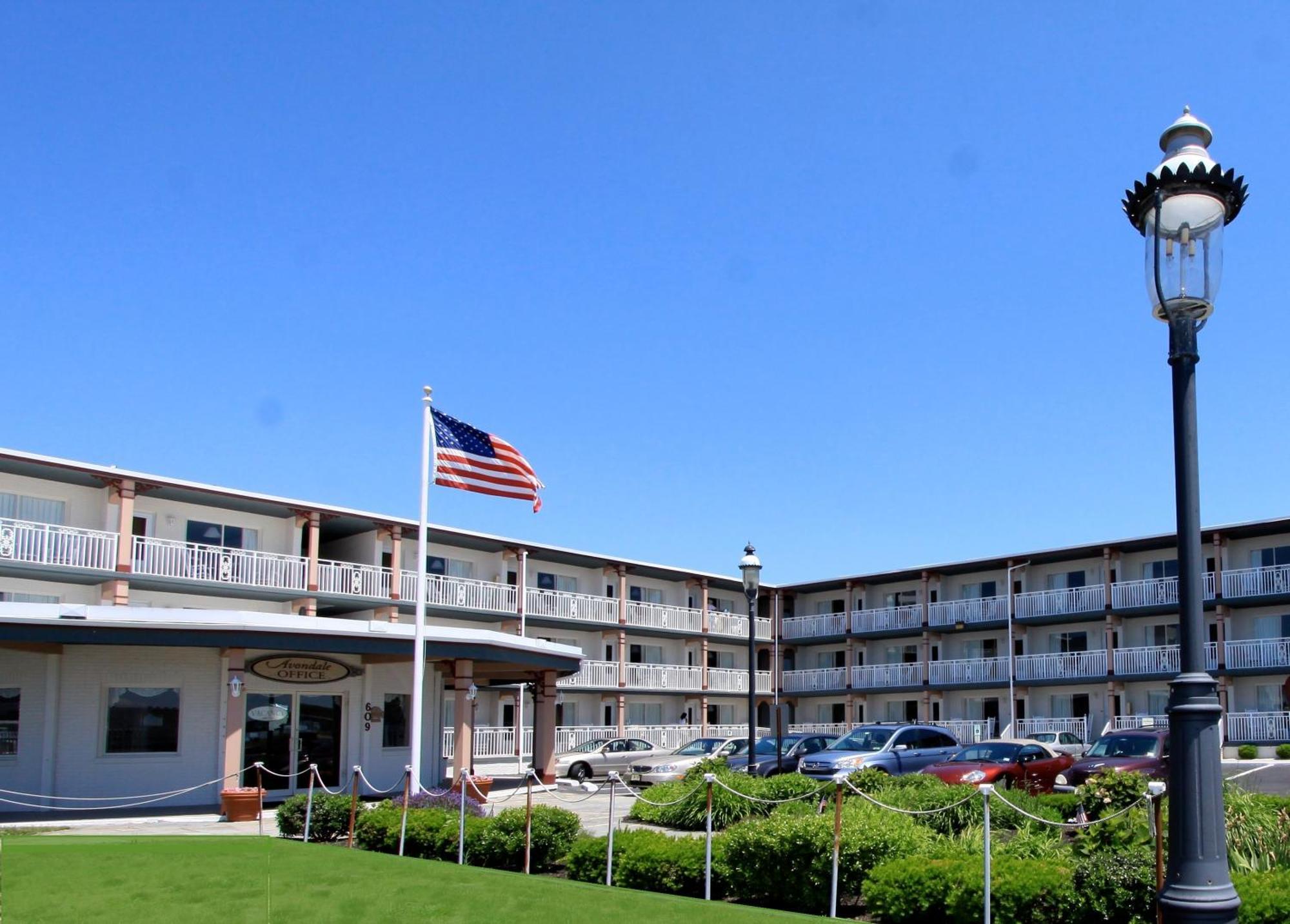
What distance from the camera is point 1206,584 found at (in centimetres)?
4272

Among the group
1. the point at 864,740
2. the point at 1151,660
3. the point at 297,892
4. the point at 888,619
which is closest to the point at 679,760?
the point at 864,740

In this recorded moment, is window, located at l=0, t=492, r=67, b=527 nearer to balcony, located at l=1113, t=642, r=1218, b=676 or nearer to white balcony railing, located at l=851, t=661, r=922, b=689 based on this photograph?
white balcony railing, located at l=851, t=661, r=922, b=689

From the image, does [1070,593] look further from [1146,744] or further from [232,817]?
[232,817]

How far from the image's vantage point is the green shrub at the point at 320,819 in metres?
18.3

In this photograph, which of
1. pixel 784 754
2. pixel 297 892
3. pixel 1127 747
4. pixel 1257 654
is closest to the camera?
pixel 297 892

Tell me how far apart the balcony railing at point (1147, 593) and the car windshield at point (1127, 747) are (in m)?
20.0

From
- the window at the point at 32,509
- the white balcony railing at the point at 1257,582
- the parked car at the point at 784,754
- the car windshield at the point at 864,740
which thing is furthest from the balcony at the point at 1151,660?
the window at the point at 32,509

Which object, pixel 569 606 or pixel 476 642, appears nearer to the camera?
pixel 476 642

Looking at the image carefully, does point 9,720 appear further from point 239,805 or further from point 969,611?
point 969,611

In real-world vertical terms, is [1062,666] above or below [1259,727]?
above

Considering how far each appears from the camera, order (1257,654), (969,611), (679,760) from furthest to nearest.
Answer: (969,611) → (1257,654) → (679,760)

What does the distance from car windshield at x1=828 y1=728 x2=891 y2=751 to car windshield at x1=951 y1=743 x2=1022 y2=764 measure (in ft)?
5.63

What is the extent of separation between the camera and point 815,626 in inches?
2186

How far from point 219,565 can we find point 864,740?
63.5 feet
